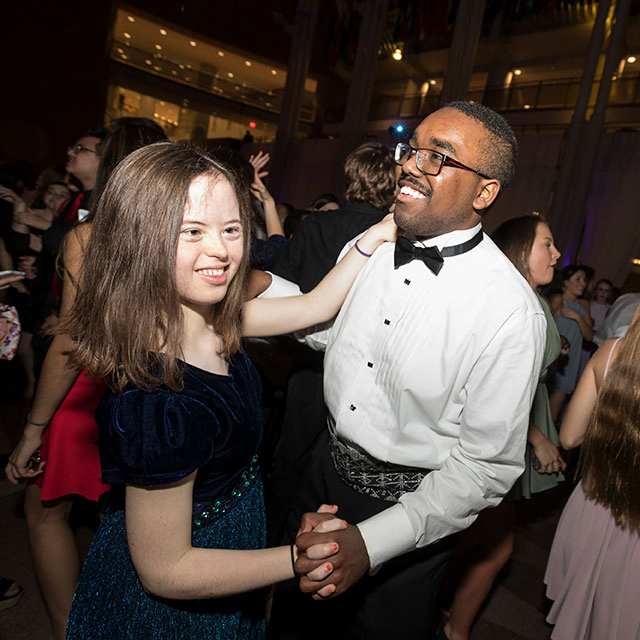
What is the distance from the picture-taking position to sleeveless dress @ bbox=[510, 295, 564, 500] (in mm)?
2053

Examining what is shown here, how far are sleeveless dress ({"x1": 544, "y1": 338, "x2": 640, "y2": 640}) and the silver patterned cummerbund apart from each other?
2.27 ft

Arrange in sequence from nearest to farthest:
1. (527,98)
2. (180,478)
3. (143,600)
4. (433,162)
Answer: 1. (180,478)
2. (143,600)
3. (433,162)
4. (527,98)

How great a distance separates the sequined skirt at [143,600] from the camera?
1.04 meters

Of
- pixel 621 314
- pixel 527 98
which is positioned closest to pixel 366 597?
pixel 621 314

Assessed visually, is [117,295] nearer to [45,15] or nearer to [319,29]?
[45,15]

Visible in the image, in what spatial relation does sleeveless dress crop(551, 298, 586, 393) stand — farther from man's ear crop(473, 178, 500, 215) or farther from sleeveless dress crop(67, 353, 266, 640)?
sleeveless dress crop(67, 353, 266, 640)

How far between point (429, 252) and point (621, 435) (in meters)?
0.85

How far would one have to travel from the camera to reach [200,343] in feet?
3.76

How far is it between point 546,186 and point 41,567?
9.47m

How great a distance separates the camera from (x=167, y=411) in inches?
36.5

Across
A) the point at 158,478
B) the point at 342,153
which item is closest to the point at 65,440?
the point at 158,478

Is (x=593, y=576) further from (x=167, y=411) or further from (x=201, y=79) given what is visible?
(x=201, y=79)

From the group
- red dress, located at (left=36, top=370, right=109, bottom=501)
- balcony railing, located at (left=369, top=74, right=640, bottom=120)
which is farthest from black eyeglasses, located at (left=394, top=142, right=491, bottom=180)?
balcony railing, located at (left=369, top=74, right=640, bottom=120)

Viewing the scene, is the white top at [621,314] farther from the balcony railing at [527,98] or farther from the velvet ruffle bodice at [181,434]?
the balcony railing at [527,98]
